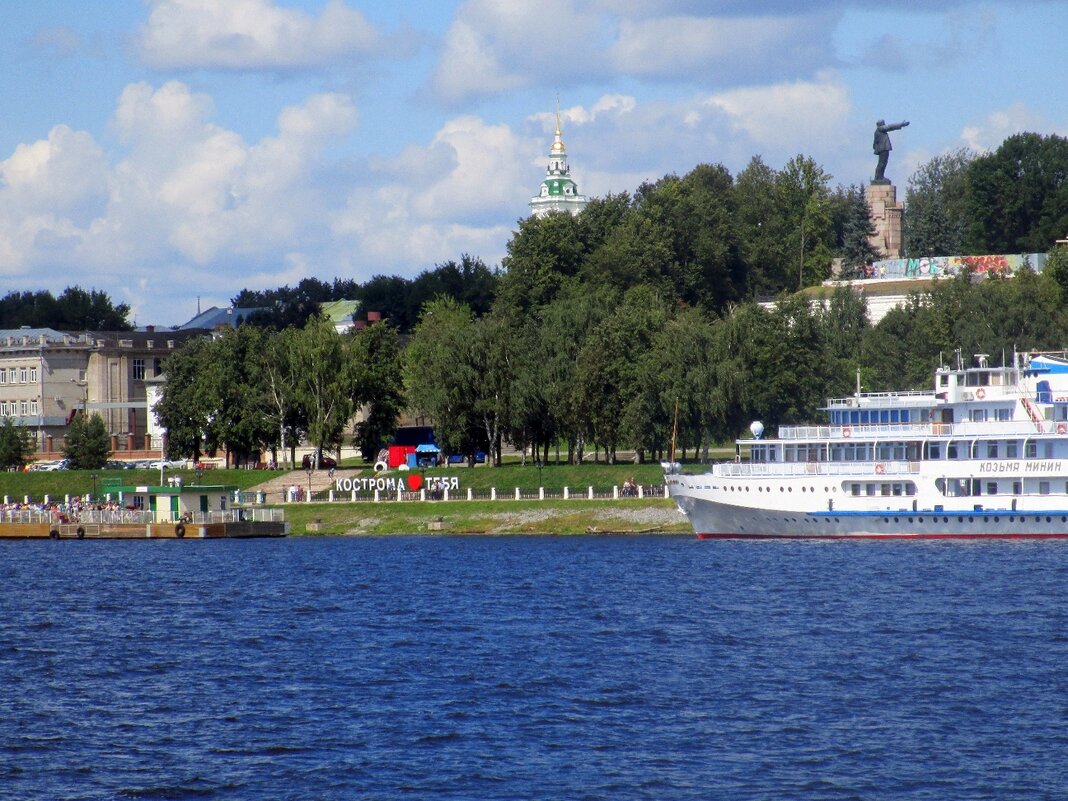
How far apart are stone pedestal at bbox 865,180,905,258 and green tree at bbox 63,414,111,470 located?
2722 inches

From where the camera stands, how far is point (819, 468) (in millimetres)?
79375

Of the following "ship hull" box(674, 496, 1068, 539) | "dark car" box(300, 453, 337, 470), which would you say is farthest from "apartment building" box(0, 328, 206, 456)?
"ship hull" box(674, 496, 1068, 539)

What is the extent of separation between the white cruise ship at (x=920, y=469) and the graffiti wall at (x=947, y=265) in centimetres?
5077

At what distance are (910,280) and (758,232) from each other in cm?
2083

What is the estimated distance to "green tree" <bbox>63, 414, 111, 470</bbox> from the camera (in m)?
128

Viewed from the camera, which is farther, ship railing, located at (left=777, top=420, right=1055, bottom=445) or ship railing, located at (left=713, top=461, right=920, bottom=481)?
ship railing, located at (left=713, top=461, right=920, bottom=481)

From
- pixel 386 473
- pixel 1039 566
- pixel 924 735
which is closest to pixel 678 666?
pixel 924 735

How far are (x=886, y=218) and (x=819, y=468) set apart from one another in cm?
7834

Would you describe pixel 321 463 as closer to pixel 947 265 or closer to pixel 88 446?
pixel 88 446

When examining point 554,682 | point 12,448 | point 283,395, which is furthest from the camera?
point 12,448

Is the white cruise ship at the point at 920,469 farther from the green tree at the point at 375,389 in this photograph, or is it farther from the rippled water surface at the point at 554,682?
the green tree at the point at 375,389

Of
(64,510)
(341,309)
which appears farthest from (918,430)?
(341,309)

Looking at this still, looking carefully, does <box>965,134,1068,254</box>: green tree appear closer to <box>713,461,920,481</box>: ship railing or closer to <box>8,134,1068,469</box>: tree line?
<box>8,134,1068,469</box>: tree line

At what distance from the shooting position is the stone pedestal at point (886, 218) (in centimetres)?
15275
